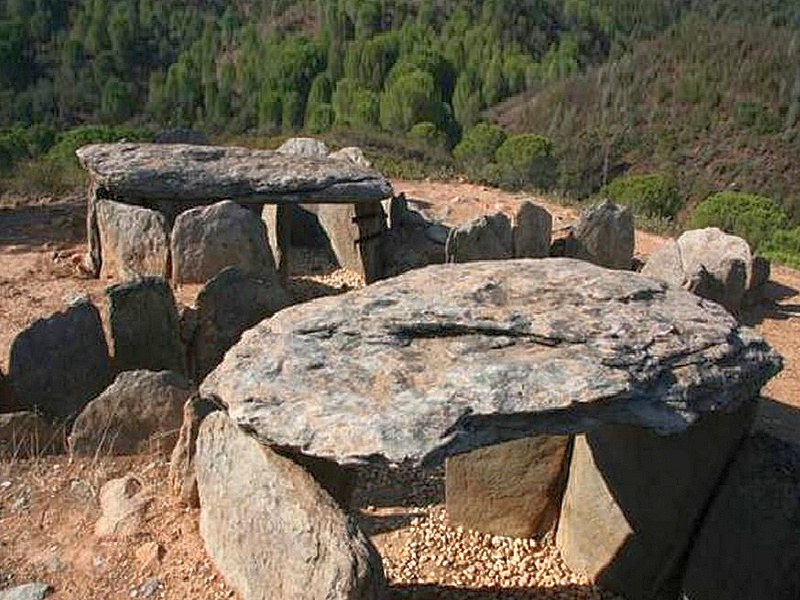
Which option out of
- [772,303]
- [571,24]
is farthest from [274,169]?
[571,24]

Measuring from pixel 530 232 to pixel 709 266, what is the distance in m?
1.82

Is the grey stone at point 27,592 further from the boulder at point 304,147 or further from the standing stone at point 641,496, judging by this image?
the boulder at point 304,147

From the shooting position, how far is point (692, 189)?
3803cm

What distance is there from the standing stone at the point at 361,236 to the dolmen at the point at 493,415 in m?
4.01

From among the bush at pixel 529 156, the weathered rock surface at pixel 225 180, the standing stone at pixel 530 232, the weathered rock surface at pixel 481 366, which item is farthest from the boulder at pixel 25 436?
the bush at pixel 529 156

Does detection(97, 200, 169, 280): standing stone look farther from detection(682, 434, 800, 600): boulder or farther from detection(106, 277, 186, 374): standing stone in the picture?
detection(682, 434, 800, 600): boulder

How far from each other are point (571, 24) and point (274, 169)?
54.9m

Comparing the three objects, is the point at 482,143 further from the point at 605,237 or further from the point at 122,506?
the point at 122,506

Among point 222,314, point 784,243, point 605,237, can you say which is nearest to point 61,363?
point 222,314

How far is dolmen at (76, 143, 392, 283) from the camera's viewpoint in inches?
304

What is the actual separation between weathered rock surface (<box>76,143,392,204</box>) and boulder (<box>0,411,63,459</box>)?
131 inches

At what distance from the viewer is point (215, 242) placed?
7695mm

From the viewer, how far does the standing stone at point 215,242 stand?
7.66 metres

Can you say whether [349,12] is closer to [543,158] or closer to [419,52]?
[419,52]
